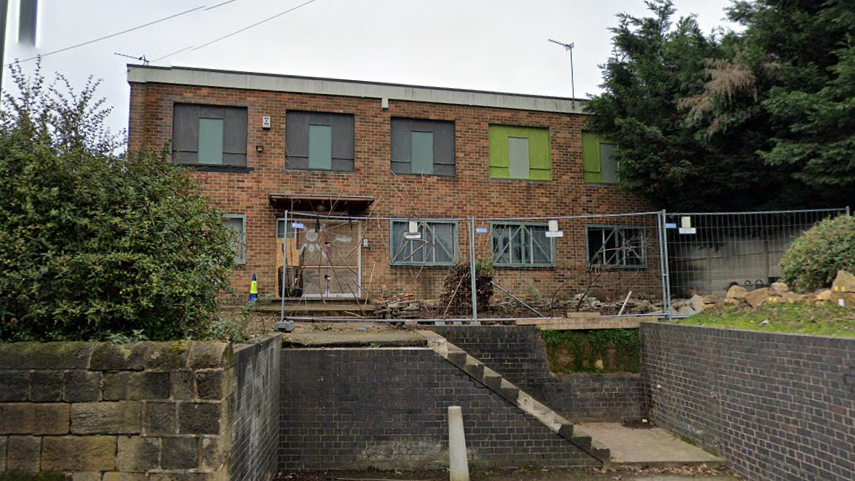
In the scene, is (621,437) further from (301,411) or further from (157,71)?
(157,71)

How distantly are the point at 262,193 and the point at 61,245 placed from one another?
9.66 m

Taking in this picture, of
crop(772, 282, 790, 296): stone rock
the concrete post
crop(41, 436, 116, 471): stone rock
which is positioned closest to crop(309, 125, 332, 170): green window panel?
the concrete post

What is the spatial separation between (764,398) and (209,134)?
12400mm

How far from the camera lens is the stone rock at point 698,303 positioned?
372 inches

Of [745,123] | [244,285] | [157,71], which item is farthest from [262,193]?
[745,123]

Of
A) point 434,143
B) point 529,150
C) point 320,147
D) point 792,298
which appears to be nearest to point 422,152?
point 434,143

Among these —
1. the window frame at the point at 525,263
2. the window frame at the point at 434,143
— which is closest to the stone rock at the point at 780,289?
the window frame at the point at 525,263

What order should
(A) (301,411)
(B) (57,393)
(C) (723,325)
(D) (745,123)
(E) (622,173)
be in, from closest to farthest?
Answer: (B) (57,393), (A) (301,411), (C) (723,325), (D) (745,123), (E) (622,173)

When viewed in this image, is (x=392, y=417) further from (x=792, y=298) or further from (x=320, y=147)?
(x=320, y=147)

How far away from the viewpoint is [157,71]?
43.3 ft

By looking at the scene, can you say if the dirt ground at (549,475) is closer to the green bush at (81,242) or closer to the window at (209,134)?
the green bush at (81,242)

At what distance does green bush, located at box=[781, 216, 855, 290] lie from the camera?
752cm

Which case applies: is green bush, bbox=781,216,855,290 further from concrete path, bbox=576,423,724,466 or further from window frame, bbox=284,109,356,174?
window frame, bbox=284,109,356,174

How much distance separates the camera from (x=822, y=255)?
774 centimetres
